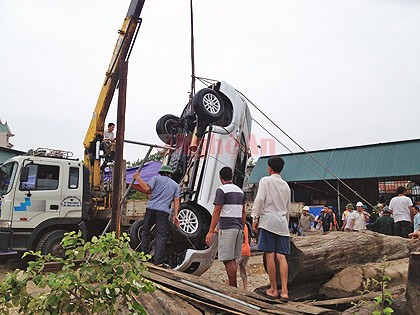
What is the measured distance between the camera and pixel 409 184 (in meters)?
17.2

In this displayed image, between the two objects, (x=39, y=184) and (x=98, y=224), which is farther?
(x=98, y=224)

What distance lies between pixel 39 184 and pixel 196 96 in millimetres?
3644

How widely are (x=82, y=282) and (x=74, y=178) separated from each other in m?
5.88

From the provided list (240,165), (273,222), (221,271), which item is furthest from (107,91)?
(273,222)

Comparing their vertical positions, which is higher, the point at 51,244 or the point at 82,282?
the point at 82,282

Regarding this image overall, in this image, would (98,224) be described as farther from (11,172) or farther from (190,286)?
(190,286)

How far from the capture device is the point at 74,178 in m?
7.85

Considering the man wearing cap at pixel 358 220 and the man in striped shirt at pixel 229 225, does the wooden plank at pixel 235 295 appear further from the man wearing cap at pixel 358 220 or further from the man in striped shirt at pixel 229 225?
the man wearing cap at pixel 358 220

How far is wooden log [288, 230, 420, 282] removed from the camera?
14.0ft

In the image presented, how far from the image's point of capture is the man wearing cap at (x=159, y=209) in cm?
516

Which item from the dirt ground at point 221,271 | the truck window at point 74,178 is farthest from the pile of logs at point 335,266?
the truck window at point 74,178

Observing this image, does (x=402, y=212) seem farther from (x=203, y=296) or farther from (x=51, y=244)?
(x=51, y=244)

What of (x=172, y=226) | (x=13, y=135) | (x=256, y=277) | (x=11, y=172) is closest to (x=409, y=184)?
(x=256, y=277)

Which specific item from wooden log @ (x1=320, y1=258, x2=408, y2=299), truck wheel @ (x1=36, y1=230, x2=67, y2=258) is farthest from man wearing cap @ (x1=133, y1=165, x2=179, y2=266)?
truck wheel @ (x1=36, y1=230, x2=67, y2=258)
